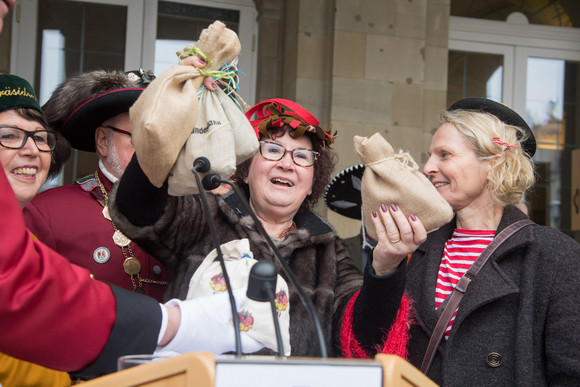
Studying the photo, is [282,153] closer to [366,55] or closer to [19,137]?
[19,137]

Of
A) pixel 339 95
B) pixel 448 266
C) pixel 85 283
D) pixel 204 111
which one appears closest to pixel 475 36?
pixel 339 95

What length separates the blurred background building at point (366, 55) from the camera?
4.30m

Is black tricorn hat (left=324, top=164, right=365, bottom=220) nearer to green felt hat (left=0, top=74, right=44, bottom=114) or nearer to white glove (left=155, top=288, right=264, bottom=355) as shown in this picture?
green felt hat (left=0, top=74, right=44, bottom=114)

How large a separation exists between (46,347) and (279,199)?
4.07 feet

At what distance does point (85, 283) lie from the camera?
985 millimetres

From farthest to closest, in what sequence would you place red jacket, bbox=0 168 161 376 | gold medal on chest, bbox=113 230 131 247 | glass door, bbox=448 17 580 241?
glass door, bbox=448 17 580 241, gold medal on chest, bbox=113 230 131 247, red jacket, bbox=0 168 161 376

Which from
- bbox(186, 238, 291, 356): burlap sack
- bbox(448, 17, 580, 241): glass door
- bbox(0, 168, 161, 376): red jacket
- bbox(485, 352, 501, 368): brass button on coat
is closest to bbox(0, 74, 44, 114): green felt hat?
bbox(186, 238, 291, 356): burlap sack

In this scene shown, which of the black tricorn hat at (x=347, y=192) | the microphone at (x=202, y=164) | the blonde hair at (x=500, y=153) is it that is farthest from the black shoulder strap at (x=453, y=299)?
the microphone at (x=202, y=164)

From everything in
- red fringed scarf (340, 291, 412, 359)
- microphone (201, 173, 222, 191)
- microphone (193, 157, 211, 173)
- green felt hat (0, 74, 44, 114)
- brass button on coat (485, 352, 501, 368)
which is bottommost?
brass button on coat (485, 352, 501, 368)

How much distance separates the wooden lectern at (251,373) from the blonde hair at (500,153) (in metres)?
1.40

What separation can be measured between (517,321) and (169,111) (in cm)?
129

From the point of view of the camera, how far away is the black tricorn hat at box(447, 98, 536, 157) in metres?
2.17

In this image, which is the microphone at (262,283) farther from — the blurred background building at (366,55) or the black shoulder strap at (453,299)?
the blurred background building at (366,55)

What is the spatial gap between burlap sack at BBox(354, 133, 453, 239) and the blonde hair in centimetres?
48
